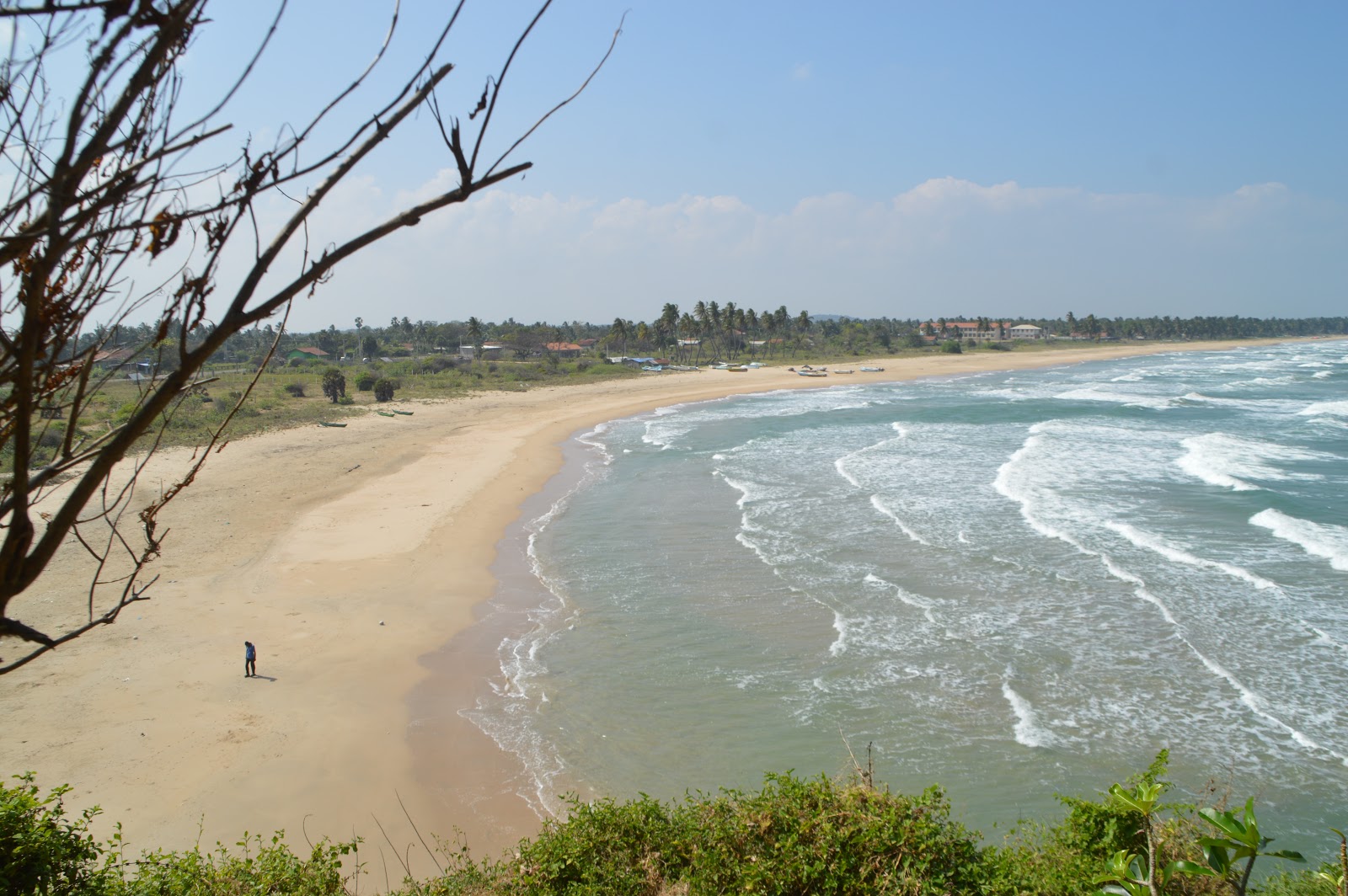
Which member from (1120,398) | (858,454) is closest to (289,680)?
(858,454)

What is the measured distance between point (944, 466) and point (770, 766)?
1815cm

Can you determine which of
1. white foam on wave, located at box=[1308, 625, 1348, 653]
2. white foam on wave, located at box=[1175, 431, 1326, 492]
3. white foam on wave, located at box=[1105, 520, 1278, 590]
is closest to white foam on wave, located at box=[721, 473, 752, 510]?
white foam on wave, located at box=[1105, 520, 1278, 590]

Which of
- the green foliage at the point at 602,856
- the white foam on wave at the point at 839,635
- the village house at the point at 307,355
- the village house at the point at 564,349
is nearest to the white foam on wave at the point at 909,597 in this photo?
the white foam on wave at the point at 839,635

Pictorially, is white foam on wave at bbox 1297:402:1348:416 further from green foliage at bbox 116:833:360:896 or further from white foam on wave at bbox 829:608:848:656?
green foliage at bbox 116:833:360:896

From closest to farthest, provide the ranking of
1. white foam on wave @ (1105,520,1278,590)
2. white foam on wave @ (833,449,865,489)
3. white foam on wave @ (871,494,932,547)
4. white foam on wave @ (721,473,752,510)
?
white foam on wave @ (1105,520,1278,590)
white foam on wave @ (871,494,932,547)
white foam on wave @ (721,473,752,510)
white foam on wave @ (833,449,865,489)

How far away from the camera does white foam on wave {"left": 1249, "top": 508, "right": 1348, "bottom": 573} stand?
632 inches

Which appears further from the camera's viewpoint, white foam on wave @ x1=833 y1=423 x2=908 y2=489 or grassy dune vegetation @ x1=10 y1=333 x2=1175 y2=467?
grassy dune vegetation @ x1=10 y1=333 x2=1175 y2=467

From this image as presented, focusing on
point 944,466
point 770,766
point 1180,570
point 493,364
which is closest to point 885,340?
point 493,364

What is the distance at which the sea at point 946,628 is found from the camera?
938cm

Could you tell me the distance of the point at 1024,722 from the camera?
10328 mm

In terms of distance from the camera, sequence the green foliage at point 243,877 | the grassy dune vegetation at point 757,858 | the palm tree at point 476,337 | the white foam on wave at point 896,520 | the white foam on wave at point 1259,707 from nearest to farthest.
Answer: the grassy dune vegetation at point 757,858 → the green foliage at point 243,877 → the white foam on wave at point 1259,707 → the white foam on wave at point 896,520 → the palm tree at point 476,337

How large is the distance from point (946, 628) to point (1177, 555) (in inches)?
251

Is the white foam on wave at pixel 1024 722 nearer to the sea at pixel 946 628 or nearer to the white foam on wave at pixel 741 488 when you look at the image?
the sea at pixel 946 628

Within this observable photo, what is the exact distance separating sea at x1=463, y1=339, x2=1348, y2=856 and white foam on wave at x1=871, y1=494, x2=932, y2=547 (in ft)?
0.24
